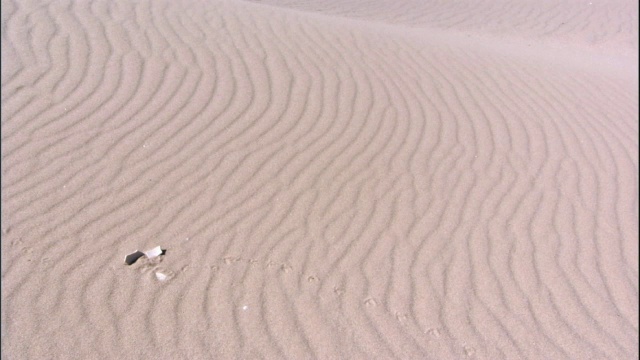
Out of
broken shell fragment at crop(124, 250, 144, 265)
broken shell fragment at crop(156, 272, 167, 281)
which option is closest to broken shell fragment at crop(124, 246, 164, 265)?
broken shell fragment at crop(124, 250, 144, 265)

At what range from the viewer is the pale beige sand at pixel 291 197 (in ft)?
8.29

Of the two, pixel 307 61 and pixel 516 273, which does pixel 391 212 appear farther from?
pixel 307 61

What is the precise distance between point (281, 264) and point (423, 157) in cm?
154

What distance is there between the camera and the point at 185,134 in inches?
141

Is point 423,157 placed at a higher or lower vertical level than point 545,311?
higher

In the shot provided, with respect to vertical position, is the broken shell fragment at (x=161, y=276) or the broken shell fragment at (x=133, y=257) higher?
the broken shell fragment at (x=133, y=257)

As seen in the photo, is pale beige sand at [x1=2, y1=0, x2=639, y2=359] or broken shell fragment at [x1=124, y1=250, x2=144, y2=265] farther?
broken shell fragment at [x1=124, y1=250, x2=144, y2=265]

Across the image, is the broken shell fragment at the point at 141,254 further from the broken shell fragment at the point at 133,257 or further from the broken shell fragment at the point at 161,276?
the broken shell fragment at the point at 161,276

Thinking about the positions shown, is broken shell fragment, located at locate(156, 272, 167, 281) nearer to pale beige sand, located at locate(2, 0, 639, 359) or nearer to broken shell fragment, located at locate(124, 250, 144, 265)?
pale beige sand, located at locate(2, 0, 639, 359)

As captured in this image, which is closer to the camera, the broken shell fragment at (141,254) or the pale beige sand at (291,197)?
the pale beige sand at (291,197)

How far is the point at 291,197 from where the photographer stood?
3.26 m

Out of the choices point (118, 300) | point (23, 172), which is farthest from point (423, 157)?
point (23, 172)

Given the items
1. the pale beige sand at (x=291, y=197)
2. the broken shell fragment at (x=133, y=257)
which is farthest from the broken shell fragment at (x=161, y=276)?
the broken shell fragment at (x=133, y=257)

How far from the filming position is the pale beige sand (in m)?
2.53
